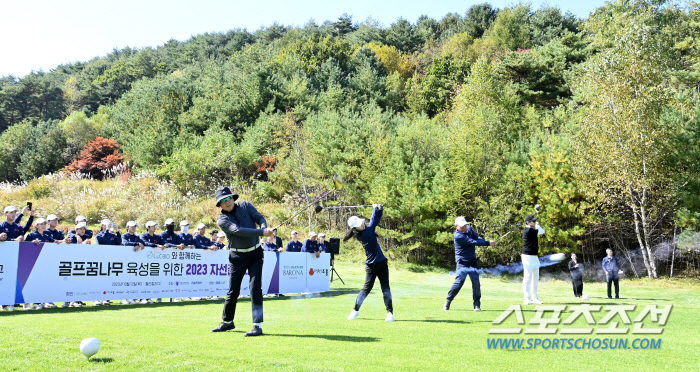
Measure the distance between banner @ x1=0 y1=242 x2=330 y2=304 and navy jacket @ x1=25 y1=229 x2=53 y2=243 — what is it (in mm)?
908

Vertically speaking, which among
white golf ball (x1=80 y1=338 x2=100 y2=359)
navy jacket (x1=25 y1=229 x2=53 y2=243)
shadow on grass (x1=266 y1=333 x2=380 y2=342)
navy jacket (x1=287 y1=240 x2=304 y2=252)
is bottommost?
shadow on grass (x1=266 y1=333 x2=380 y2=342)

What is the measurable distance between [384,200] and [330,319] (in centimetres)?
2391

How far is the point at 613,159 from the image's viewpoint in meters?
26.4

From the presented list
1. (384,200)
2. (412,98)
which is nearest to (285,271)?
(384,200)

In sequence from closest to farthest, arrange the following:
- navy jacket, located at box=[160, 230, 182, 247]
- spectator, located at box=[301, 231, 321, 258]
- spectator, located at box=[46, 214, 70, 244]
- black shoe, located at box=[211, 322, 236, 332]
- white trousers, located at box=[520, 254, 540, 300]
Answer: black shoe, located at box=[211, 322, 236, 332] → white trousers, located at box=[520, 254, 540, 300] → spectator, located at box=[46, 214, 70, 244] → navy jacket, located at box=[160, 230, 182, 247] → spectator, located at box=[301, 231, 321, 258]

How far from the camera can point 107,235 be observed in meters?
14.0

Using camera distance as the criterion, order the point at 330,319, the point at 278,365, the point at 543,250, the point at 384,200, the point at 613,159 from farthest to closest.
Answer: the point at 384,200 < the point at 543,250 < the point at 613,159 < the point at 330,319 < the point at 278,365

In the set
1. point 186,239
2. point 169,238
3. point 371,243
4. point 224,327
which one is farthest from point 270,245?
point 224,327

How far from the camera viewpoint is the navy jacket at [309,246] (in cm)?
1831

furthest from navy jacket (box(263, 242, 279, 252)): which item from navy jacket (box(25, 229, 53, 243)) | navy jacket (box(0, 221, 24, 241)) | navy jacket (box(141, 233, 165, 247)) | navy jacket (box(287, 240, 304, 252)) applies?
navy jacket (box(0, 221, 24, 241))

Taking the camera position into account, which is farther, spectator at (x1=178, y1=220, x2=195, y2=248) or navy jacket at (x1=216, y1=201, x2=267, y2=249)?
spectator at (x1=178, y1=220, x2=195, y2=248)

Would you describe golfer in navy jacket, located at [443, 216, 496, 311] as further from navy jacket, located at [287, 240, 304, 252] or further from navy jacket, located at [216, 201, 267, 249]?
navy jacket, located at [287, 240, 304, 252]

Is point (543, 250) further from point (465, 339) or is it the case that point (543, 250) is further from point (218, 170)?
point (218, 170)

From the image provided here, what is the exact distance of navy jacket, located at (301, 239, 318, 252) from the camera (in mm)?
18312
